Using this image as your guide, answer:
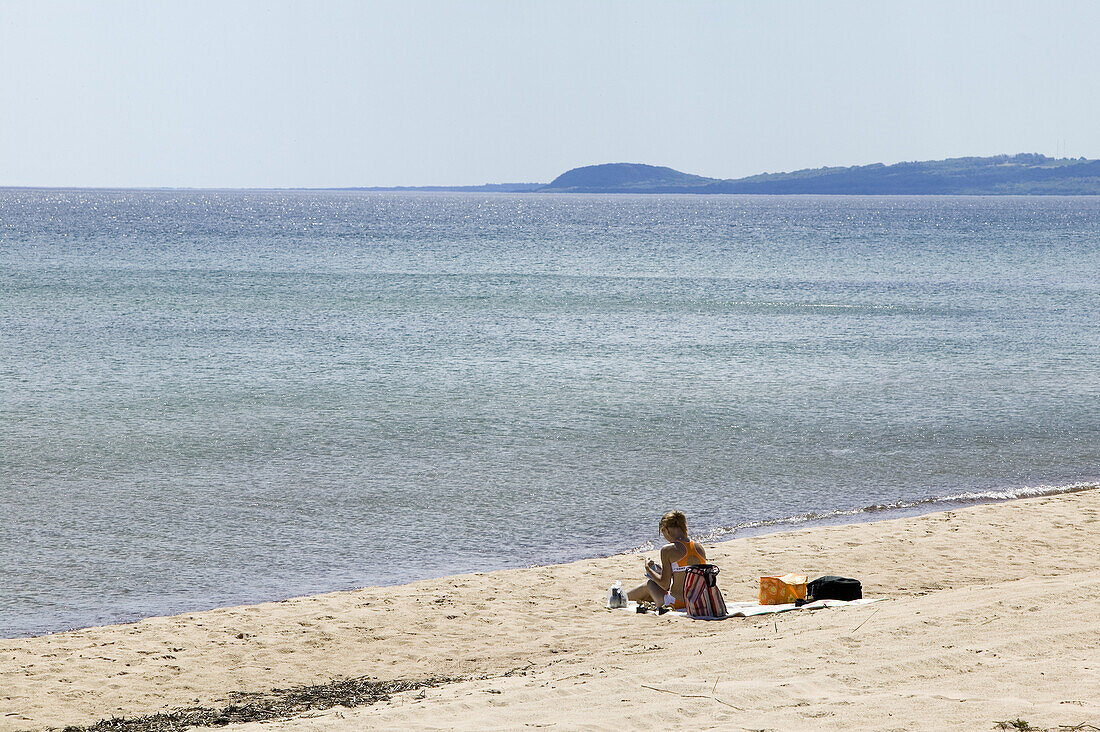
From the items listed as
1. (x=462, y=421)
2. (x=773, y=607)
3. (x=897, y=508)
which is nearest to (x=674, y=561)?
(x=773, y=607)

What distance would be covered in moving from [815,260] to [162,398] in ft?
189

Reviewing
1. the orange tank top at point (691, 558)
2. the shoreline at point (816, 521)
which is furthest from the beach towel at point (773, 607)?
the shoreline at point (816, 521)

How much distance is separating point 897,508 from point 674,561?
643 centimetres

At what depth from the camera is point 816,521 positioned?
13.8m

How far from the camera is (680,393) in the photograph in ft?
76.2

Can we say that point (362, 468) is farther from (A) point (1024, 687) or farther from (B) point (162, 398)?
(A) point (1024, 687)

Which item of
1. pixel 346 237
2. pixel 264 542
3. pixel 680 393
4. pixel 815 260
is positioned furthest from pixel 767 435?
pixel 346 237

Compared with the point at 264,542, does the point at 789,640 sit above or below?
above

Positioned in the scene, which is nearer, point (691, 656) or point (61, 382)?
point (691, 656)

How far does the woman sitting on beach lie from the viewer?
916cm

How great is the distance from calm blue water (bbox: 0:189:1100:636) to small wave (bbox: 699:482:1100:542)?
132 mm

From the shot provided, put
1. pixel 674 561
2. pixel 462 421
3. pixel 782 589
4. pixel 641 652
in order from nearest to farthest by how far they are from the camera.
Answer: pixel 641 652, pixel 782 589, pixel 674 561, pixel 462 421

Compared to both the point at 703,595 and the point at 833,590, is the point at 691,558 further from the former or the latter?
the point at 833,590

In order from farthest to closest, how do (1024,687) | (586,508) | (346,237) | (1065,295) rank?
(346,237)
(1065,295)
(586,508)
(1024,687)
